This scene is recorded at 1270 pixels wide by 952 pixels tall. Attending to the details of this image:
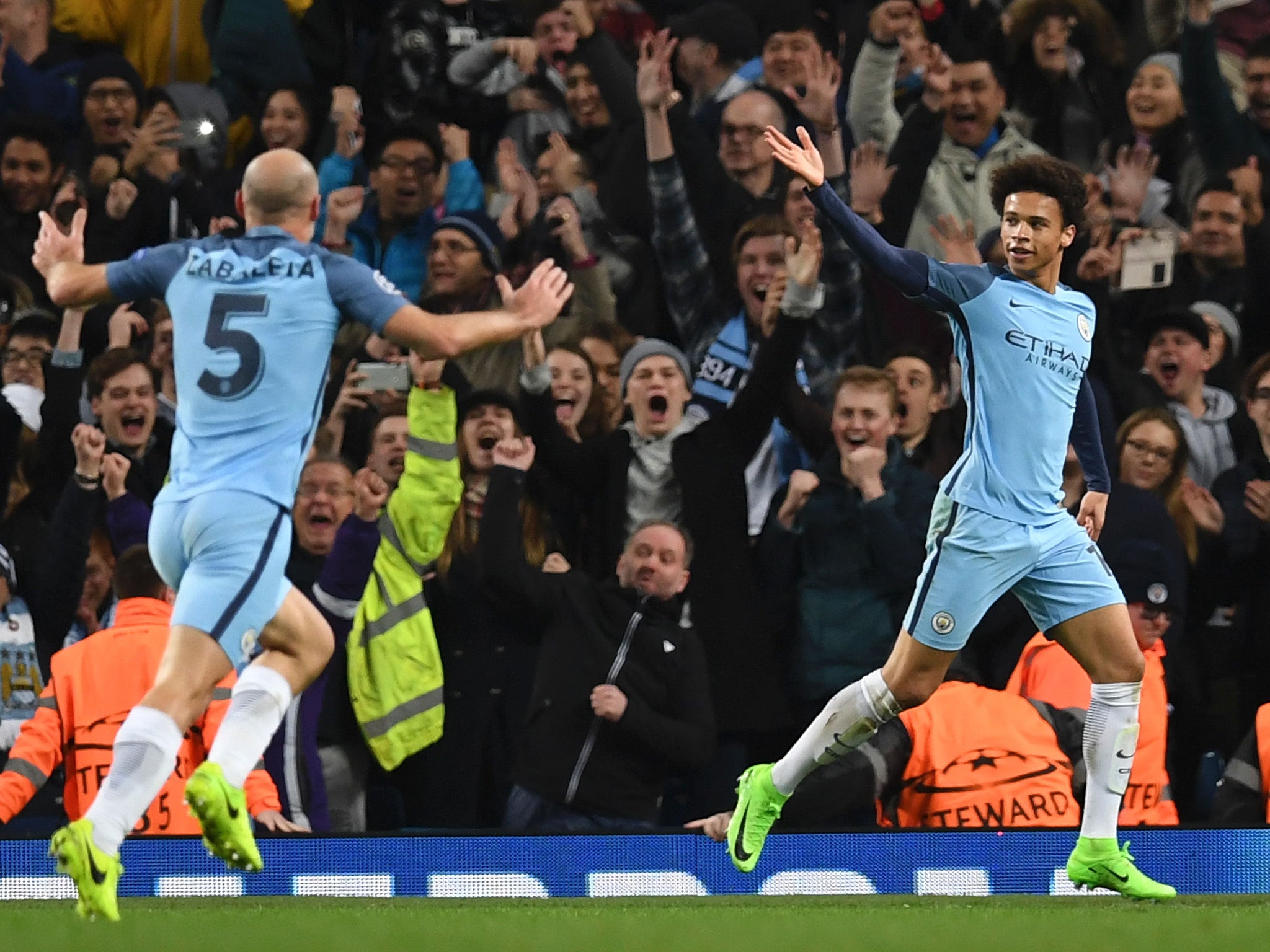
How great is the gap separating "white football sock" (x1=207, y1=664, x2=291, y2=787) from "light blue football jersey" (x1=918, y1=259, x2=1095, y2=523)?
2.15 m

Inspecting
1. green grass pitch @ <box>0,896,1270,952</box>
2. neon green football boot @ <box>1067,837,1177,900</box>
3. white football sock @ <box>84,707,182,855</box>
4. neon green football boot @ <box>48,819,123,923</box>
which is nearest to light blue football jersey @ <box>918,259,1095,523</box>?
neon green football boot @ <box>1067,837,1177,900</box>

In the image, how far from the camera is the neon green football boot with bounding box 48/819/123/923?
5.15 m

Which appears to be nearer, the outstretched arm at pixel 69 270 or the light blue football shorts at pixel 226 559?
the light blue football shorts at pixel 226 559

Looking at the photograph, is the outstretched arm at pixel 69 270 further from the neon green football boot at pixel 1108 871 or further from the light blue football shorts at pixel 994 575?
the neon green football boot at pixel 1108 871

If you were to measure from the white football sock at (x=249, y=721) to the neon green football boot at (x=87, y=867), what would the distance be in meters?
0.45

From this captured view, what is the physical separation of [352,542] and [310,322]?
2.31 m

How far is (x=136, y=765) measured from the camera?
5.36 metres

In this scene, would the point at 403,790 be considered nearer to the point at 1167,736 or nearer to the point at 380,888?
the point at 380,888

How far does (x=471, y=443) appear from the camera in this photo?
8438mm

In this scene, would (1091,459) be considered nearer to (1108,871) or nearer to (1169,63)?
(1108,871)

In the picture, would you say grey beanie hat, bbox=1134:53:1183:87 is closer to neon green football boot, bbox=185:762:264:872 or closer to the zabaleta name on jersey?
the zabaleta name on jersey

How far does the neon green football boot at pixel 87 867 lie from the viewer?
203 inches

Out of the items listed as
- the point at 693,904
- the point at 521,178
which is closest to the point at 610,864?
the point at 693,904

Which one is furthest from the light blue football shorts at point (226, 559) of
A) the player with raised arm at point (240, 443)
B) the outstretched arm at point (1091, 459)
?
the outstretched arm at point (1091, 459)
